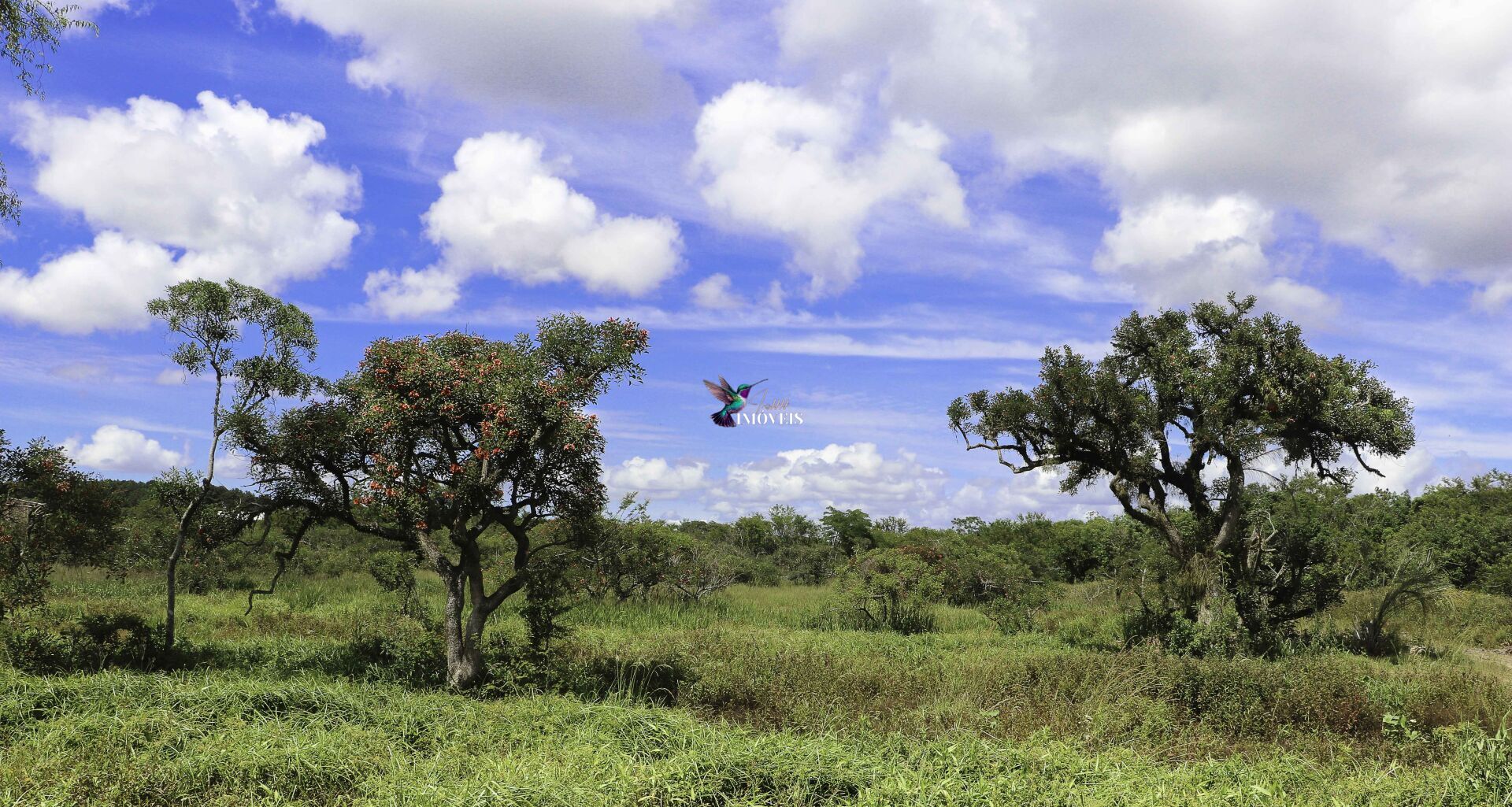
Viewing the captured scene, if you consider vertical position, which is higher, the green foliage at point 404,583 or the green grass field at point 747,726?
the green foliage at point 404,583

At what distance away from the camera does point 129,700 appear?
31.5 feet

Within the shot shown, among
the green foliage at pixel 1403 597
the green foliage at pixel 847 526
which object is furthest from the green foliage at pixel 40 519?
the green foliage at pixel 847 526

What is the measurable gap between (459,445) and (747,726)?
18.5ft

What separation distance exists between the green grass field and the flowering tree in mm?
1888

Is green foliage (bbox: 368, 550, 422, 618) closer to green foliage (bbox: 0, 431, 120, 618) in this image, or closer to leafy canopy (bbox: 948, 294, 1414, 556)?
green foliage (bbox: 0, 431, 120, 618)

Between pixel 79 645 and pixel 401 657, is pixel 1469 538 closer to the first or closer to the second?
pixel 401 657

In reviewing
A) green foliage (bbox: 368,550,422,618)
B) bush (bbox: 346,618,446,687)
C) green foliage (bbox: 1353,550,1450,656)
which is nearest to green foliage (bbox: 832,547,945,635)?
green foliage (bbox: 1353,550,1450,656)

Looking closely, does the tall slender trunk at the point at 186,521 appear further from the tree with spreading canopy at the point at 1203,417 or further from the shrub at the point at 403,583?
the tree with spreading canopy at the point at 1203,417

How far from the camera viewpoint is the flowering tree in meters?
11.5

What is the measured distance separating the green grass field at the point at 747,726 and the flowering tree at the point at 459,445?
189cm

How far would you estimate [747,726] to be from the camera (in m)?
10.4

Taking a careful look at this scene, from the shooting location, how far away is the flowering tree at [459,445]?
1154cm

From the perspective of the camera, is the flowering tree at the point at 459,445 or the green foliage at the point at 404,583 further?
the green foliage at the point at 404,583

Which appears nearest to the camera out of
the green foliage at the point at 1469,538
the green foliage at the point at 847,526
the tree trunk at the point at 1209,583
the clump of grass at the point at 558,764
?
the clump of grass at the point at 558,764
